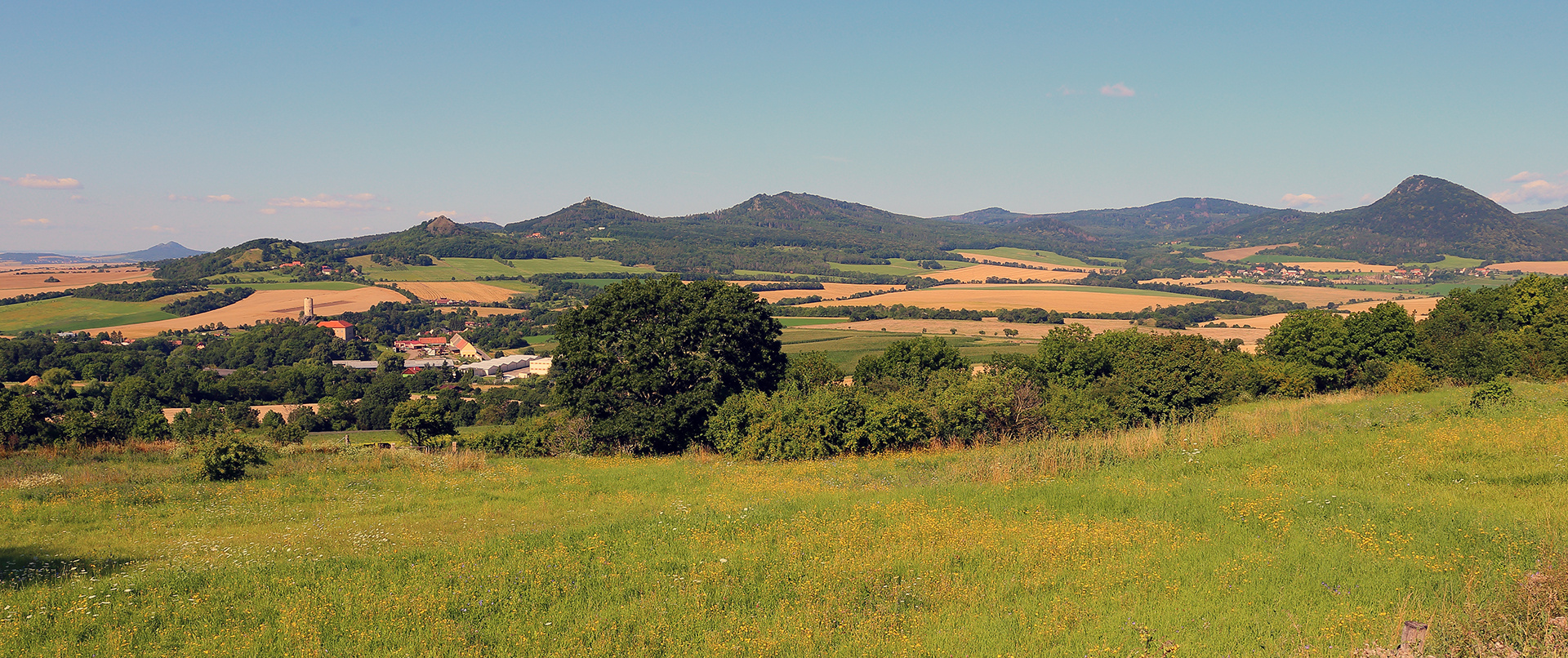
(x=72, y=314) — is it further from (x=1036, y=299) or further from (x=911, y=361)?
(x=1036, y=299)

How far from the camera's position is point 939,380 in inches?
1390

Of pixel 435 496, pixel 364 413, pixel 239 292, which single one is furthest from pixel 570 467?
pixel 239 292

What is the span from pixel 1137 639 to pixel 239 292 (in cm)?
22249

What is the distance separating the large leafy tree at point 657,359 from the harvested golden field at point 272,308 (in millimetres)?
141909

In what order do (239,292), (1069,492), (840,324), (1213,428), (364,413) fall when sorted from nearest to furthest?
(1069,492) → (1213,428) → (364,413) → (840,324) → (239,292)

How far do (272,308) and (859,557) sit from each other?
192 m

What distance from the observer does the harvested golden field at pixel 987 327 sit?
108688 millimetres

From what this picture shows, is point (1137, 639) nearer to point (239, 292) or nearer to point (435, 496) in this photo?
point (435, 496)

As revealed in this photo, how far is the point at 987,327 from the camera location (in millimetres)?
126125

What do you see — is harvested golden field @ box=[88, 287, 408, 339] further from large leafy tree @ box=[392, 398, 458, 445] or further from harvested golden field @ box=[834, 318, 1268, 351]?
large leafy tree @ box=[392, 398, 458, 445]

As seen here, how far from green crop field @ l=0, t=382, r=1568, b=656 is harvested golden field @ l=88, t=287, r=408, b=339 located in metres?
156

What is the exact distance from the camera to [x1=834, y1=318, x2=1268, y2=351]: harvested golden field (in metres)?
109

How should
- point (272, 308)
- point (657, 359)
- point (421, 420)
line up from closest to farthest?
point (657, 359), point (421, 420), point (272, 308)

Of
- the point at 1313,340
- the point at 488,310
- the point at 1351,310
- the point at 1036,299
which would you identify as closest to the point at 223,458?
the point at 1313,340
